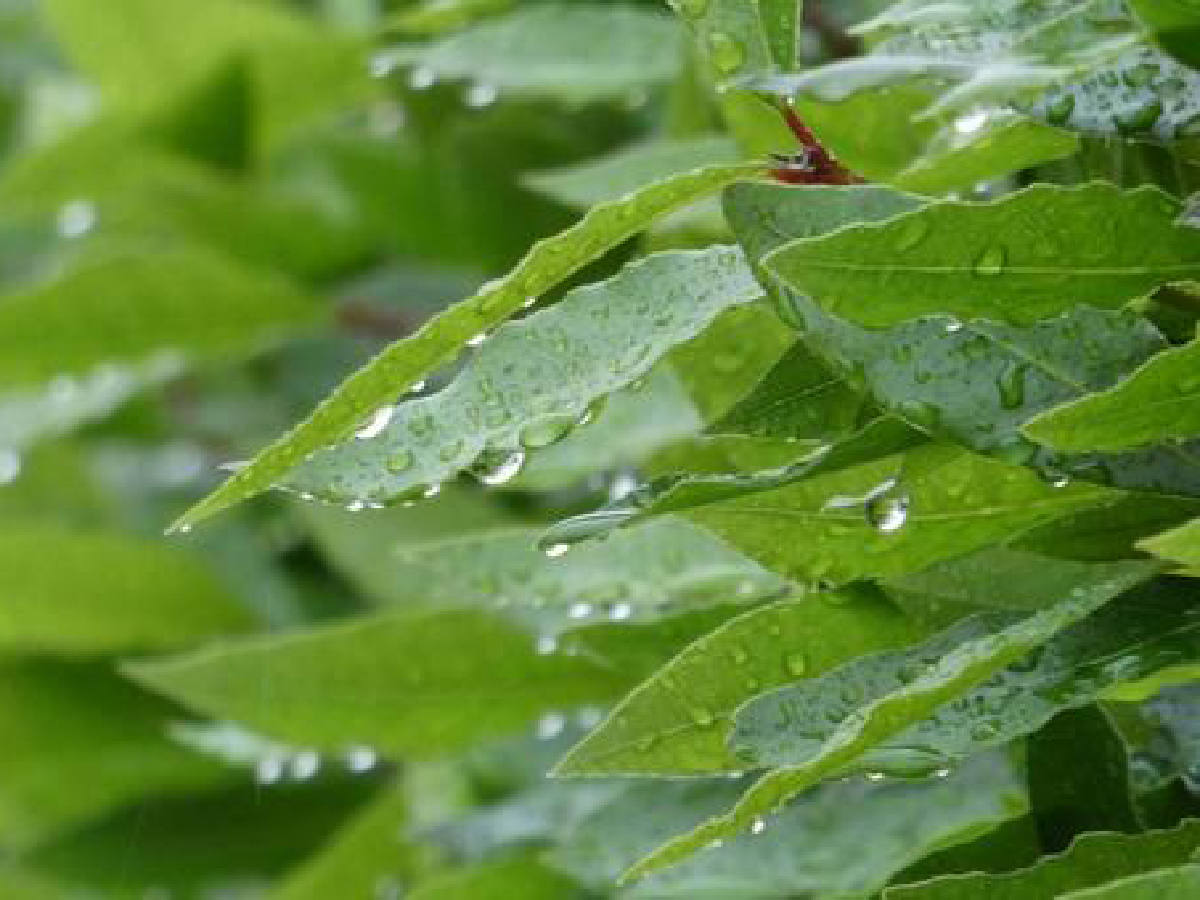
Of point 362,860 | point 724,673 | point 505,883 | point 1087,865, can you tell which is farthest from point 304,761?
point 1087,865

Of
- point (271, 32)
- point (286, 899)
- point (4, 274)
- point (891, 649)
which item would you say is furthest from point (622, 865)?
point (4, 274)

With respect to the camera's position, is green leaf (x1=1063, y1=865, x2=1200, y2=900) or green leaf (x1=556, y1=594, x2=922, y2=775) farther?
green leaf (x1=556, y1=594, x2=922, y2=775)

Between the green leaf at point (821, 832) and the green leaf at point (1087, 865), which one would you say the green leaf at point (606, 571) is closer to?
the green leaf at point (821, 832)

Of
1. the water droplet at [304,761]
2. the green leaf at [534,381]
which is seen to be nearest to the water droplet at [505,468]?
the green leaf at [534,381]

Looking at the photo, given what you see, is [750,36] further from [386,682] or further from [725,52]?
[386,682]

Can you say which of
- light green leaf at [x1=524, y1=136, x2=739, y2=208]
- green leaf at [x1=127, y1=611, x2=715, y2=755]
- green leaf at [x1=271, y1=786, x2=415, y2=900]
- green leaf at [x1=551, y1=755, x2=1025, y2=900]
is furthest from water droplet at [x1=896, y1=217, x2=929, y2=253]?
green leaf at [x1=271, y1=786, x2=415, y2=900]

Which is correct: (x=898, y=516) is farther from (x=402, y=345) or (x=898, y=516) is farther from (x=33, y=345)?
(x=33, y=345)

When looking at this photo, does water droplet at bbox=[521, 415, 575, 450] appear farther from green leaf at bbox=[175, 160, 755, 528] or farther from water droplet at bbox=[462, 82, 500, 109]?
water droplet at bbox=[462, 82, 500, 109]
